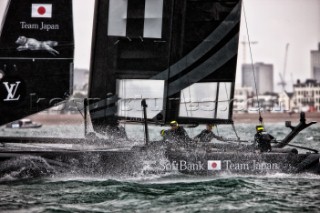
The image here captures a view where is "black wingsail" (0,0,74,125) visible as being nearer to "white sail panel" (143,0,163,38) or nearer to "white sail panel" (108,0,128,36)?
"white sail panel" (108,0,128,36)

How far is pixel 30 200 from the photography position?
7.09m

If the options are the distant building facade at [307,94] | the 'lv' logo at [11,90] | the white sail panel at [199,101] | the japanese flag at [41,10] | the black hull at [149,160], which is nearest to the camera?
the black hull at [149,160]

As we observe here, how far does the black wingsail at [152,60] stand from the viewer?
9258 millimetres

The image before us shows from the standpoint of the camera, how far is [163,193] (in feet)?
24.7

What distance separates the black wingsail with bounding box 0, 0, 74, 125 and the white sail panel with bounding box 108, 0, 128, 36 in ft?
2.52

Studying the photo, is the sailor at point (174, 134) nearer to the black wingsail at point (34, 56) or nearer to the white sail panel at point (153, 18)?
the white sail panel at point (153, 18)

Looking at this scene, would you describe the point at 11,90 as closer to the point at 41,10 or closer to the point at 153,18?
the point at 41,10

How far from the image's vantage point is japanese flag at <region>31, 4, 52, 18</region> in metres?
8.60

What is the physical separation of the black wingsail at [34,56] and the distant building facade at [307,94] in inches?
3314

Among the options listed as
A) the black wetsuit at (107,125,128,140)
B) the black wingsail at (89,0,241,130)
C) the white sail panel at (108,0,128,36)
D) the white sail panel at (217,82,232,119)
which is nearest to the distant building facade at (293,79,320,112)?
the white sail panel at (217,82,232,119)

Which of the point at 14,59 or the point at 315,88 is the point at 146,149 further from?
the point at 315,88

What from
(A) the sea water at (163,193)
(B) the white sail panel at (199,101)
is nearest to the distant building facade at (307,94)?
(B) the white sail panel at (199,101)

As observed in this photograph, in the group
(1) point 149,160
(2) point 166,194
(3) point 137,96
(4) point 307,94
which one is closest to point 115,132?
(3) point 137,96

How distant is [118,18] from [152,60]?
0.91 m
